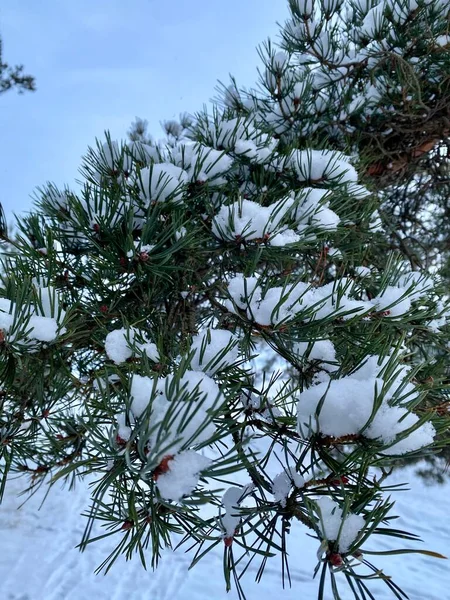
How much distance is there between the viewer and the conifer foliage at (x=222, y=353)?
362 mm

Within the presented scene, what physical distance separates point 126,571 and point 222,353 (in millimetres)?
2495

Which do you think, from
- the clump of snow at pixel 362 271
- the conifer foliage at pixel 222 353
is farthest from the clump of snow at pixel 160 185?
the clump of snow at pixel 362 271

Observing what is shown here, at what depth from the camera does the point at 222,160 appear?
0.82m

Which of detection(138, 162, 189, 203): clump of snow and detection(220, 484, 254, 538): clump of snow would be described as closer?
detection(220, 484, 254, 538): clump of snow

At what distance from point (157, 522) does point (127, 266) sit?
1.09 ft

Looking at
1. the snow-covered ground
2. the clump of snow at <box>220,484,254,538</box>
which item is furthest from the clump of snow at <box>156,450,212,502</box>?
the snow-covered ground

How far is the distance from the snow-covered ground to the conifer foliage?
70.3 inches

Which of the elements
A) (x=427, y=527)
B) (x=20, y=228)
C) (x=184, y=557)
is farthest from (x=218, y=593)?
(x=20, y=228)

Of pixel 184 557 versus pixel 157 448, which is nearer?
pixel 157 448

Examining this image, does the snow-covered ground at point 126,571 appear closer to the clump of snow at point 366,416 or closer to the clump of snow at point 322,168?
the clump of snow at point 322,168

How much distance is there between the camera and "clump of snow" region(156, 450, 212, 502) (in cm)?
33

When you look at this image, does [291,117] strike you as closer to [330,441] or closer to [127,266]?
[127,266]

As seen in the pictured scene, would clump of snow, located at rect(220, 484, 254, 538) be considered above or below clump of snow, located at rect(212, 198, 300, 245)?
below

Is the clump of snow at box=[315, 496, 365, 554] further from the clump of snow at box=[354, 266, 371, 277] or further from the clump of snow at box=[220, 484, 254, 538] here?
the clump of snow at box=[354, 266, 371, 277]
